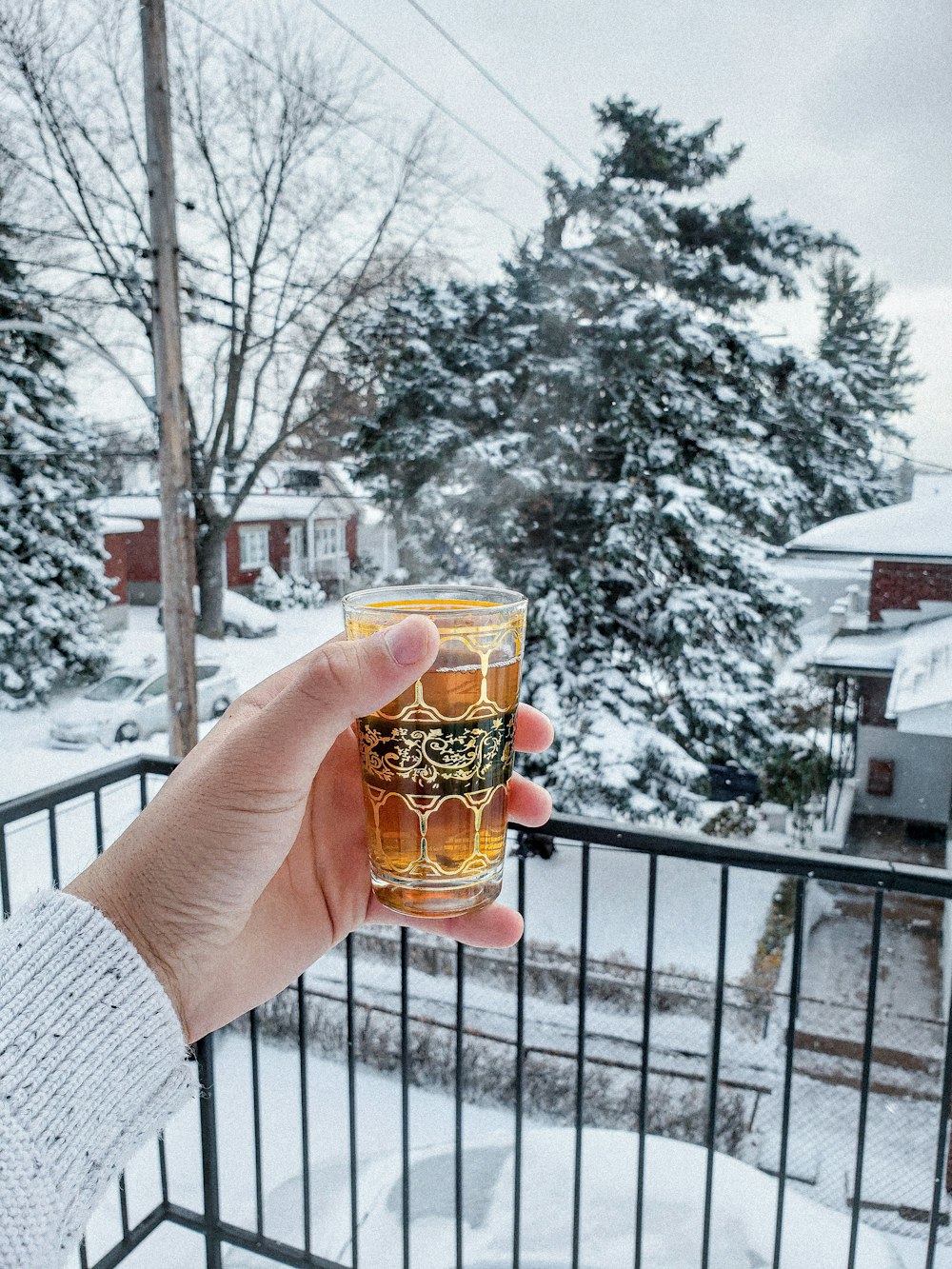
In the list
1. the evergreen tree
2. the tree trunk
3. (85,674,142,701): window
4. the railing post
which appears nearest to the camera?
the railing post

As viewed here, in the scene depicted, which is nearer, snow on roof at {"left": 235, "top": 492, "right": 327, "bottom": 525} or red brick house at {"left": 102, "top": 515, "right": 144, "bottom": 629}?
red brick house at {"left": 102, "top": 515, "right": 144, "bottom": 629}

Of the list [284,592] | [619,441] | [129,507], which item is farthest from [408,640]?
[619,441]

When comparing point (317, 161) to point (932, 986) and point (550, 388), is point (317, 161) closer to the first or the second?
point (550, 388)

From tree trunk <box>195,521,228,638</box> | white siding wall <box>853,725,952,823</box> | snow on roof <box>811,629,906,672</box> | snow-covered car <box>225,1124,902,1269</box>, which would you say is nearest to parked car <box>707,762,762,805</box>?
white siding wall <box>853,725,952,823</box>

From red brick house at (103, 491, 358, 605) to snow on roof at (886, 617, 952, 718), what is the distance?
9.76 feet

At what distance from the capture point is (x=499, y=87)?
4805mm

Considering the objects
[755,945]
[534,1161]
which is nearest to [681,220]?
[755,945]

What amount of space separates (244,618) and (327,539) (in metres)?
0.69

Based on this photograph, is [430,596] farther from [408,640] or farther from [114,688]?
[114,688]

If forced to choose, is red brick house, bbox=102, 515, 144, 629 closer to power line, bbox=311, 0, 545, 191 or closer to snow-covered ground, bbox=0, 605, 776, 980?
snow-covered ground, bbox=0, 605, 776, 980

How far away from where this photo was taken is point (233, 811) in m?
0.56

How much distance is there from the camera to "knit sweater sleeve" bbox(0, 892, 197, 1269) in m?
0.49

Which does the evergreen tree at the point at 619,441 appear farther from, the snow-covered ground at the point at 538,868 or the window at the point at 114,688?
the window at the point at 114,688

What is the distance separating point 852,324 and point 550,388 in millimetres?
1819
